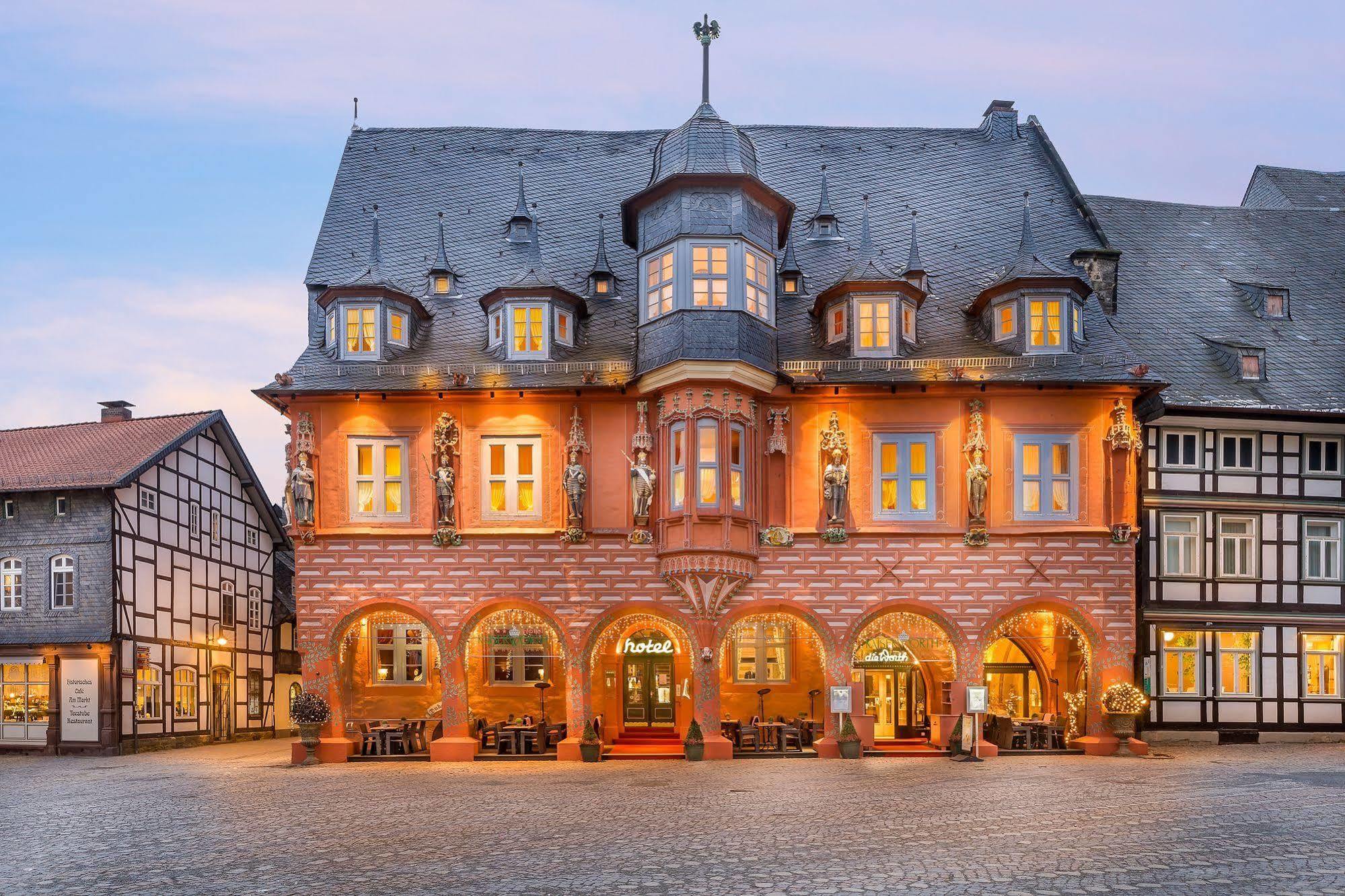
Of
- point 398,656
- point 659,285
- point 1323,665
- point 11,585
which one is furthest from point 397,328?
point 1323,665

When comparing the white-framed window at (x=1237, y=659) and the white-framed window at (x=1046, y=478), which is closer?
the white-framed window at (x=1046, y=478)

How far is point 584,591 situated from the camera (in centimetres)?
2944

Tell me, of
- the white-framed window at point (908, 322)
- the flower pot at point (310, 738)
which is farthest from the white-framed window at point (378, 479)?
the white-framed window at point (908, 322)

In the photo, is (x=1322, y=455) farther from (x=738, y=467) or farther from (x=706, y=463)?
(x=706, y=463)

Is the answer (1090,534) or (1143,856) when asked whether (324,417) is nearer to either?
(1090,534)

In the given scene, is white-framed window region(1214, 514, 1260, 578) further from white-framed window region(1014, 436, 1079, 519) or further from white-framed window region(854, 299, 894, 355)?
white-framed window region(854, 299, 894, 355)

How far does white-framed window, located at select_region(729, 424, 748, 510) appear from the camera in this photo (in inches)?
1136

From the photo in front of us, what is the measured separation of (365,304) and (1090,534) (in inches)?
670

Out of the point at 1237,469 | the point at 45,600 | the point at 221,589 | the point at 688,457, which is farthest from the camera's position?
the point at 221,589

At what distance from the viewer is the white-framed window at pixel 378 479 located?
30.0 metres

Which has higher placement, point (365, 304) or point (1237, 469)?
point (365, 304)

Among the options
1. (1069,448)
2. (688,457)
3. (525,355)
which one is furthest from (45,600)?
(1069,448)

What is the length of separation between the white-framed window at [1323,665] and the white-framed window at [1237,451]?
440 centimetres

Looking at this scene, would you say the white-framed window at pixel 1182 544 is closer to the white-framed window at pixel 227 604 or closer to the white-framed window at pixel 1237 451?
the white-framed window at pixel 1237 451
